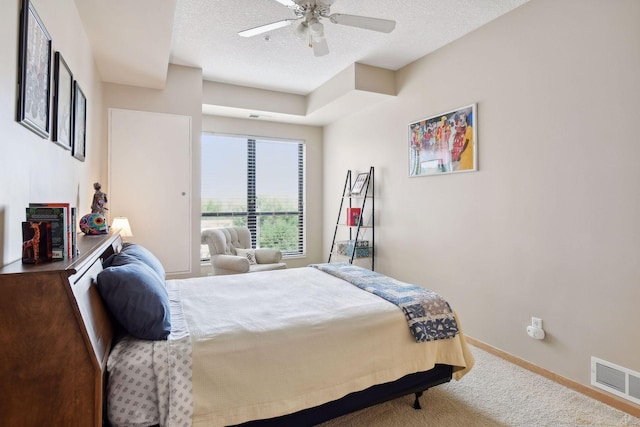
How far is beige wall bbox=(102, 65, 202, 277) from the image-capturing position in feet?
12.1

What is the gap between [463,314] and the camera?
3.19 meters

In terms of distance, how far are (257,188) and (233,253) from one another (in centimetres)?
125

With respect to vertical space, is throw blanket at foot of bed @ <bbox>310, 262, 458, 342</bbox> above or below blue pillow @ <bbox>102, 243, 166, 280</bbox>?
below

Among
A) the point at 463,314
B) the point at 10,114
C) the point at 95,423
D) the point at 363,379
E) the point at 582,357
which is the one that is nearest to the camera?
the point at 95,423

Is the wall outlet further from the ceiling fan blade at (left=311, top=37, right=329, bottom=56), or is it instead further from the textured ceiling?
the ceiling fan blade at (left=311, top=37, right=329, bottom=56)

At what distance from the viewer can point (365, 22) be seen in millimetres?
2238

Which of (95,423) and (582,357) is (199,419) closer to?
(95,423)

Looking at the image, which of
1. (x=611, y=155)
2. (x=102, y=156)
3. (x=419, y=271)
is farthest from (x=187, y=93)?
(x=611, y=155)

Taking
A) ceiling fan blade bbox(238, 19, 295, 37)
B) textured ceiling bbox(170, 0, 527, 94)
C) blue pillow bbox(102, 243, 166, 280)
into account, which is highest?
textured ceiling bbox(170, 0, 527, 94)

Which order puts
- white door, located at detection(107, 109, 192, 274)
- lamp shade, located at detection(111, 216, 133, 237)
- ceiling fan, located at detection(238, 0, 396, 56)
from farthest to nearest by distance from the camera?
white door, located at detection(107, 109, 192, 274)
lamp shade, located at detection(111, 216, 133, 237)
ceiling fan, located at detection(238, 0, 396, 56)

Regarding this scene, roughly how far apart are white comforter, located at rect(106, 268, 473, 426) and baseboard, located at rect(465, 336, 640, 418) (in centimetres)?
86

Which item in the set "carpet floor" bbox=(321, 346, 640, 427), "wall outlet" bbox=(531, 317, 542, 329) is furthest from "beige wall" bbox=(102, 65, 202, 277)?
"wall outlet" bbox=(531, 317, 542, 329)

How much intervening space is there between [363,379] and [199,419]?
80cm

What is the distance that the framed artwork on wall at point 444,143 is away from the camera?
3.08m
